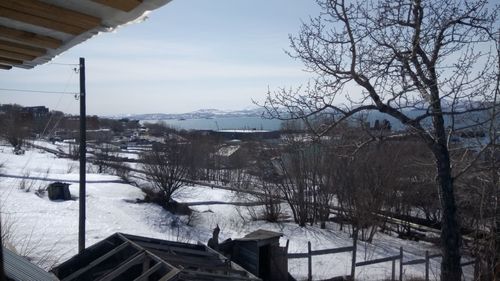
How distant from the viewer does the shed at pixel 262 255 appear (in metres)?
15.5

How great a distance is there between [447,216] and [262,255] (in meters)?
9.41

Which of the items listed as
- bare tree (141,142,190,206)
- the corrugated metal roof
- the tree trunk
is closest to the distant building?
bare tree (141,142,190,206)

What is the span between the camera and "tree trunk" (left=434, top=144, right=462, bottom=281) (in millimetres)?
7973

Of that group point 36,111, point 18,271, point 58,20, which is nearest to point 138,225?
point 18,271

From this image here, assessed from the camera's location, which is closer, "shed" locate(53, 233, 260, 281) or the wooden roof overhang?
the wooden roof overhang

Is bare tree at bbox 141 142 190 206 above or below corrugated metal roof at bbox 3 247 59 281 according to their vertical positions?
below

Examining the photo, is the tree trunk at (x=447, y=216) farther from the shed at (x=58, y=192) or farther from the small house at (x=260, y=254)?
the shed at (x=58, y=192)

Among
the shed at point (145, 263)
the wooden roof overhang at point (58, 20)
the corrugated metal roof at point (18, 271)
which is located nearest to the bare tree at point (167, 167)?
the shed at point (145, 263)

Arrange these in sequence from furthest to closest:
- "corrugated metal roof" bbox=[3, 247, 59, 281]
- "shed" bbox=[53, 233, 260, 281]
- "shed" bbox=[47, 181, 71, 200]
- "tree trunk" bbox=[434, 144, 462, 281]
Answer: "shed" bbox=[47, 181, 71, 200] < "shed" bbox=[53, 233, 260, 281] < "tree trunk" bbox=[434, 144, 462, 281] < "corrugated metal roof" bbox=[3, 247, 59, 281]

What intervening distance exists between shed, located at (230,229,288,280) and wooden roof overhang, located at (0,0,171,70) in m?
13.0

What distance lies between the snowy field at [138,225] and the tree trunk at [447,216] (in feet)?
34.5

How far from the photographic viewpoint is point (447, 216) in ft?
26.6

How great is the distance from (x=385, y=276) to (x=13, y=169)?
32681 millimetres

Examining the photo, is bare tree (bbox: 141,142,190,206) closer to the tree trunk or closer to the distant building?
the tree trunk
